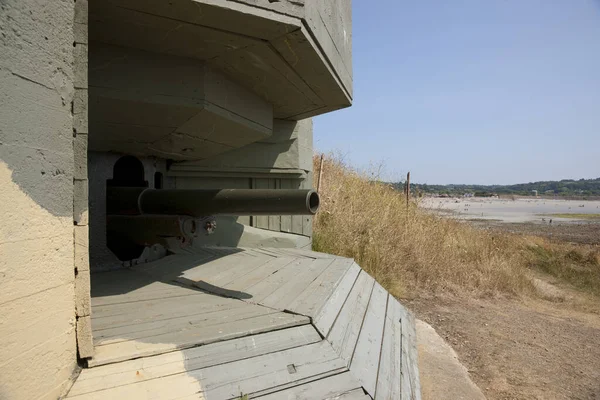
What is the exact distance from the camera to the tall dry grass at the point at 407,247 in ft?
25.7

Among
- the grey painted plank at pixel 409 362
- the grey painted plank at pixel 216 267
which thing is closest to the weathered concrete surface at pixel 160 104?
the grey painted plank at pixel 216 267

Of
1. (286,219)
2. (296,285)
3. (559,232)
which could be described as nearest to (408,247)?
(286,219)

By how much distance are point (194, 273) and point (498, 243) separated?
10780 mm

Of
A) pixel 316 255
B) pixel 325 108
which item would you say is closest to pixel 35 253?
pixel 316 255

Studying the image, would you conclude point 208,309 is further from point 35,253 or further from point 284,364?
point 35,253

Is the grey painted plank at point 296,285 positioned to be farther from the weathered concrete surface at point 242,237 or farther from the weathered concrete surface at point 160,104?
the weathered concrete surface at point 160,104

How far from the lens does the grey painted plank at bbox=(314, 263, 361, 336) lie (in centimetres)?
230

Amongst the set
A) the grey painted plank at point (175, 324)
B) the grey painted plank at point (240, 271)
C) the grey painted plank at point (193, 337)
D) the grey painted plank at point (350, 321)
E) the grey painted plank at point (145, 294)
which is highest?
Answer: the grey painted plank at point (240, 271)

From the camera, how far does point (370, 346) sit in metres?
2.55

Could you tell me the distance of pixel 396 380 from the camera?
246 cm

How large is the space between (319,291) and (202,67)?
173cm

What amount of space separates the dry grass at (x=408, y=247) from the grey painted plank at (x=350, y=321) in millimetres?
3974

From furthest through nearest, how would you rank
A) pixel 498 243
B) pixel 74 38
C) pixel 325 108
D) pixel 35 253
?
pixel 498 243, pixel 325 108, pixel 74 38, pixel 35 253

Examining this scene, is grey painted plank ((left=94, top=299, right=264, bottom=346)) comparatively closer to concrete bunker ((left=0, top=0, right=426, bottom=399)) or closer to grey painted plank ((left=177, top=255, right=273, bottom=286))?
concrete bunker ((left=0, top=0, right=426, bottom=399))
